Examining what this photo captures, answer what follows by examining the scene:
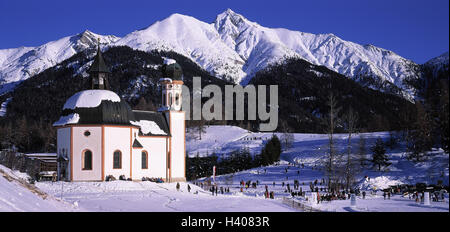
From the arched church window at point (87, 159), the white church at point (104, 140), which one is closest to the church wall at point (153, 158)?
the white church at point (104, 140)

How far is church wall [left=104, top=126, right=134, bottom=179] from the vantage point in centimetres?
4728

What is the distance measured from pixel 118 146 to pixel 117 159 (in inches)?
47.0

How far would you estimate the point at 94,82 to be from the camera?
51.5 metres

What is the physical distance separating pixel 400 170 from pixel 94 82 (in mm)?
38544

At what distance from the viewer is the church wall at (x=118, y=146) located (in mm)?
47281

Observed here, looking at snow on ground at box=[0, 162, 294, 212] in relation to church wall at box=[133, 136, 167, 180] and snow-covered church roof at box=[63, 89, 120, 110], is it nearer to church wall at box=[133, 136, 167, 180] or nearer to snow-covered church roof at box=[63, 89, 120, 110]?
church wall at box=[133, 136, 167, 180]

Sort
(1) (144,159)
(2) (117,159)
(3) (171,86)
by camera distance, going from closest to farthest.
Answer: (2) (117,159) → (1) (144,159) → (3) (171,86)

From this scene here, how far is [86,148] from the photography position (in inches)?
1847

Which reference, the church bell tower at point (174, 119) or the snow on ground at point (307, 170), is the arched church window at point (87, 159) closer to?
the church bell tower at point (174, 119)

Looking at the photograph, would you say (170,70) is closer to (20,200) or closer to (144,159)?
(144,159)

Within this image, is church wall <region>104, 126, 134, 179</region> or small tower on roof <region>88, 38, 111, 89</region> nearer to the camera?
church wall <region>104, 126, 134, 179</region>

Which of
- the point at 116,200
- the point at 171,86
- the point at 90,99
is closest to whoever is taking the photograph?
the point at 116,200

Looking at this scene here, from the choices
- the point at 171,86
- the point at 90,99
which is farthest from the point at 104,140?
the point at 171,86

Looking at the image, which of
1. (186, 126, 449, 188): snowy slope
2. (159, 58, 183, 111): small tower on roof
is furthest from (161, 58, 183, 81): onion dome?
(186, 126, 449, 188): snowy slope
